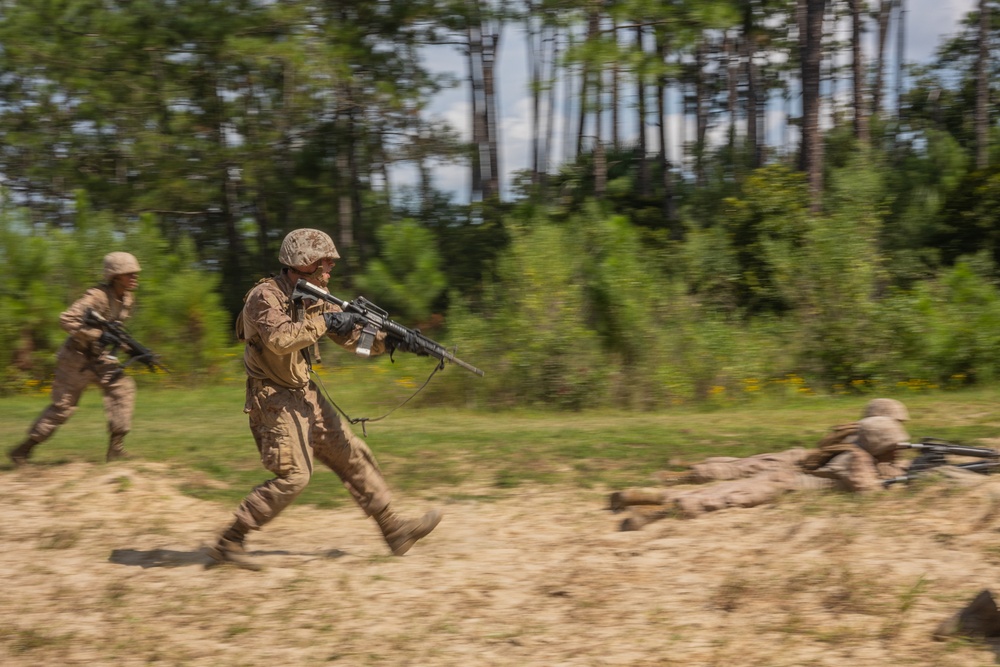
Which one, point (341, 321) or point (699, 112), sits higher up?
point (699, 112)

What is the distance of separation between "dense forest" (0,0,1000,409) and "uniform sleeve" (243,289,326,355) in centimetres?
697

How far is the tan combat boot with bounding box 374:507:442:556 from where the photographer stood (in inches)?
259

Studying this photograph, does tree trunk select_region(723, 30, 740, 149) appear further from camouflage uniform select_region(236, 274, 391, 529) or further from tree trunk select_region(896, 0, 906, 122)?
camouflage uniform select_region(236, 274, 391, 529)

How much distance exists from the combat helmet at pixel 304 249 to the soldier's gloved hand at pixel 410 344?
2.02 feet

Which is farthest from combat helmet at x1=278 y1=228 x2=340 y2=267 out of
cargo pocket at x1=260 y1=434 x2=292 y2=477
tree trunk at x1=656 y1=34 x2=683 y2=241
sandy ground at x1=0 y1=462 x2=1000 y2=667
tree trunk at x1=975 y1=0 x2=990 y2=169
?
tree trunk at x1=975 y1=0 x2=990 y2=169

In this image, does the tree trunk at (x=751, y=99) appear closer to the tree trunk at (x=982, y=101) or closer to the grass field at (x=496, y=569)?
the tree trunk at (x=982, y=101)

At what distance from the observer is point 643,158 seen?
81.3 ft

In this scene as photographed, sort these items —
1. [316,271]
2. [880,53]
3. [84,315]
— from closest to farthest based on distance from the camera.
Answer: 1. [316,271]
2. [84,315]
3. [880,53]

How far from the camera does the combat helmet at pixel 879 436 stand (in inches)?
289

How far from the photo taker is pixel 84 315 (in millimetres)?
8656

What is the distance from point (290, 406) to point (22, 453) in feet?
12.3

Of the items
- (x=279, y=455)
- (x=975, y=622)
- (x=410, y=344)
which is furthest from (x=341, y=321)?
(x=975, y=622)

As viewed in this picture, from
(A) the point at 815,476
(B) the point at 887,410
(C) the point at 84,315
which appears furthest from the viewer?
(C) the point at 84,315

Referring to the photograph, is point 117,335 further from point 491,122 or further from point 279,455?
point 491,122
